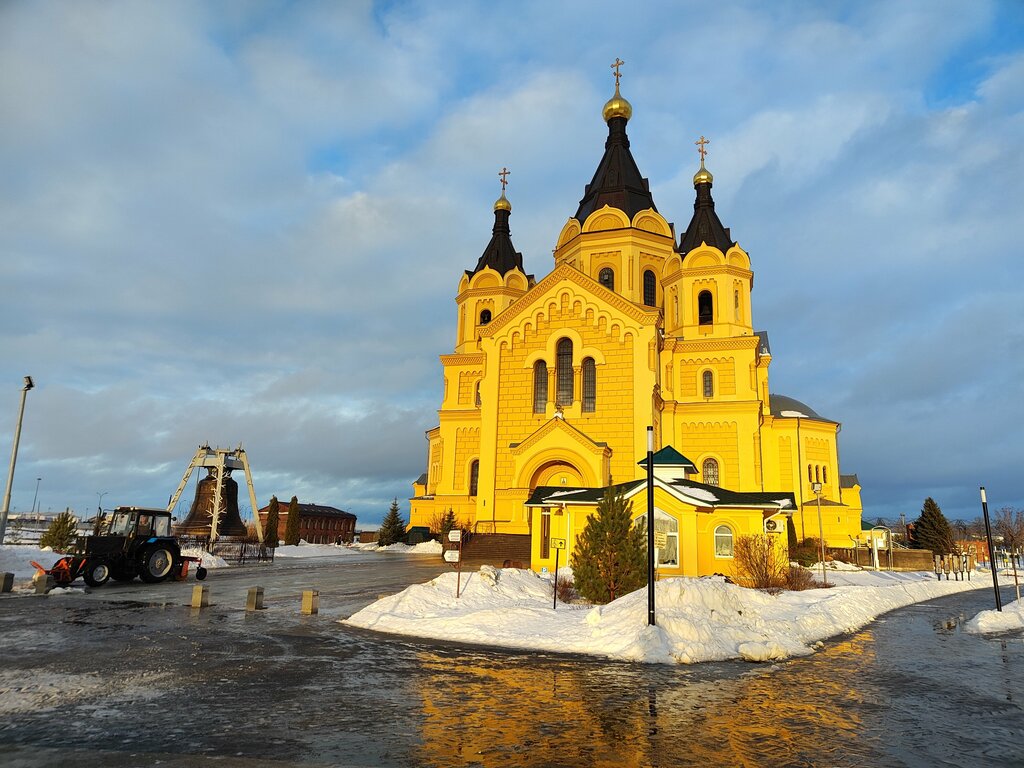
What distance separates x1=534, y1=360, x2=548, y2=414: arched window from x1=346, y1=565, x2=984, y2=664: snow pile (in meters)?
19.7

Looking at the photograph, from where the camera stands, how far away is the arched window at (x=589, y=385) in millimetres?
36125

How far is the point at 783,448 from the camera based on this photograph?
142ft

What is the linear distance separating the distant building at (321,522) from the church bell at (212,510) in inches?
1434

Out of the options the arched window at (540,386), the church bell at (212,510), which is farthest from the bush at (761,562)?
the church bell at (212,510)

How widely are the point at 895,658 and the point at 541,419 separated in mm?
26078

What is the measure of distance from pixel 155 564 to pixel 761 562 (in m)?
19.5

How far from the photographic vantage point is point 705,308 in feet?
139

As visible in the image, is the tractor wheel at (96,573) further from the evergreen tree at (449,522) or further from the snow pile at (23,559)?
the evergreen tree at (449,522)

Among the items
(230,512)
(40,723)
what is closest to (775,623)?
(40,723)

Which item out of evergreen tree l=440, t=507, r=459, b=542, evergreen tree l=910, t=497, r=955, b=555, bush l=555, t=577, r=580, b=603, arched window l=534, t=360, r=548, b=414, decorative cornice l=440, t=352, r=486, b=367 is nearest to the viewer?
bush l=555, t=577, r=580, b=603

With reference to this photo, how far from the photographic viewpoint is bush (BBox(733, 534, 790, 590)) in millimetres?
20750

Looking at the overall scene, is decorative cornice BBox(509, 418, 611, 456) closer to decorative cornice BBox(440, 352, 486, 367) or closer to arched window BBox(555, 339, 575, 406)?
arched window BBox(555, 339, 575, 406)

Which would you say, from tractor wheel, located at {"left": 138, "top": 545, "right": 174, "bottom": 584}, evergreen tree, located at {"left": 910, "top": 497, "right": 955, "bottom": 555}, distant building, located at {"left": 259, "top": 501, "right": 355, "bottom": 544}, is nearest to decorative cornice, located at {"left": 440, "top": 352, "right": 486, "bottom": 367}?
tractor wheel, located at {"left": 138, "top": 545, "right": 174, "bottom": 584}

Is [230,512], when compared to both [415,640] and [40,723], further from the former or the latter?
[40,723]
